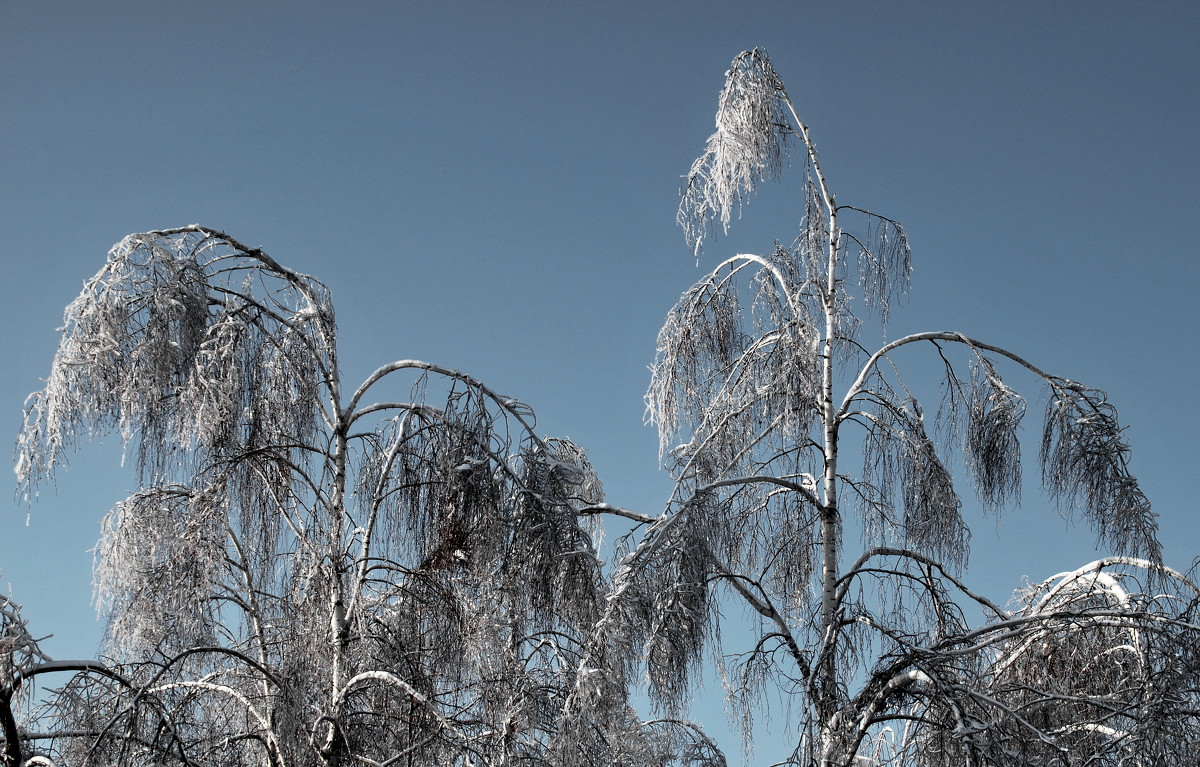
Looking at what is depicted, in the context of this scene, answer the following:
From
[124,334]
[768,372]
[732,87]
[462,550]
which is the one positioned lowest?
[462,550]

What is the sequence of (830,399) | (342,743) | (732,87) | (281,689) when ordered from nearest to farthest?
1. (281,689)
2. (342,743)
3. (830,399)
4. (732,87)

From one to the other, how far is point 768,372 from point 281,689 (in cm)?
314

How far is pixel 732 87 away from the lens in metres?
7.16

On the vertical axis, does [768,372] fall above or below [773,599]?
above

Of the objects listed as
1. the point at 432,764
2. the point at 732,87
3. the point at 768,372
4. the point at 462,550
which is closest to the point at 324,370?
the point at 462,550

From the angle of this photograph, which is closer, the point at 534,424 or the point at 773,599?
the point at 534,424

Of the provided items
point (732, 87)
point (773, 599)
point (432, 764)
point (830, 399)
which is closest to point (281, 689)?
point (432, 764)

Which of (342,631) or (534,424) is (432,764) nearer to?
(342,631)

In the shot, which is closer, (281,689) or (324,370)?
(281,689)

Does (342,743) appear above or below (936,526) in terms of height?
below

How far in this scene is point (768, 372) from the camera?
684cm

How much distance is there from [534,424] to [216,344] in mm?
1627

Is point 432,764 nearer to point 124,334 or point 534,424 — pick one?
point 534,424

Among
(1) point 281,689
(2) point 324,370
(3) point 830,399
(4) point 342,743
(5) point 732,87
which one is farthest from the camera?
(5) point 732,87
